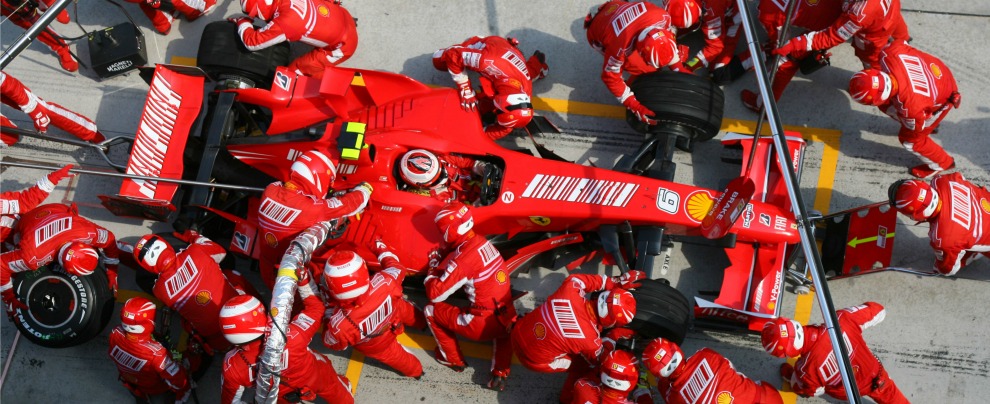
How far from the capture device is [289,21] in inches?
270

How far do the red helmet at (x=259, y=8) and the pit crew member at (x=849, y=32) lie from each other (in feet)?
13.6

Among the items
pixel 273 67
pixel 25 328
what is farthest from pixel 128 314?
pixel 273 67

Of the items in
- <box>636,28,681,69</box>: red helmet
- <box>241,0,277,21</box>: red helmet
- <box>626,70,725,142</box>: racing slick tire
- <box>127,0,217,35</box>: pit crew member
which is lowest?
<box>626,70,725,142</box>: racing slick tire

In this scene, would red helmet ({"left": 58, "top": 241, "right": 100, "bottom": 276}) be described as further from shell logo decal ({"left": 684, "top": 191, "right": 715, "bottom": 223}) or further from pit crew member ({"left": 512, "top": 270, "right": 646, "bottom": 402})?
shell logo decal ({"left": 684, "top": 191, "right": 715, "bottom": 223})

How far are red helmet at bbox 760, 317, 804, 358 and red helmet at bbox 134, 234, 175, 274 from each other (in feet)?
14.1

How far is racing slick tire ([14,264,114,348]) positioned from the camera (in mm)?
6363

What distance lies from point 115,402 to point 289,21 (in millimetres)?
3535

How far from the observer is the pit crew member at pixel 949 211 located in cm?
589

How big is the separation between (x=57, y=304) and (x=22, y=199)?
2.86 ft

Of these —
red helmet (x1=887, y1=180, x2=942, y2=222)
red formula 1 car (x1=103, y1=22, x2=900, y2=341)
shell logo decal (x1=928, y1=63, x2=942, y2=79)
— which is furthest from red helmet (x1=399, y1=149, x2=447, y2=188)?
shell logo decal (x1=928, y1=63, x2=942, y2=79)

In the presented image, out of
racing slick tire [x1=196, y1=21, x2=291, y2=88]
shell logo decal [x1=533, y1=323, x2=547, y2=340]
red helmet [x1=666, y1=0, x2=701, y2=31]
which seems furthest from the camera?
racing slick tire [x1=196, y1=21, x2=291, y2=88]

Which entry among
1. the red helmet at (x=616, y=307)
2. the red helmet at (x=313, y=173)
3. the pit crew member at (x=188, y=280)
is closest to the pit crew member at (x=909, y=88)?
the red helmet at (x=616, y=307)


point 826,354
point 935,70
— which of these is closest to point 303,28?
point 826,354

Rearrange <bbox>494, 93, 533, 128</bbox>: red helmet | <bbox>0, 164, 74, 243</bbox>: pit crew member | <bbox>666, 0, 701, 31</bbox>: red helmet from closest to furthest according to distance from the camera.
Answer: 1. <bbox>0, 164, 74, 243</bbox>: pit crew member
2. <bbox>494, 93, 533, 128</bbox>: red helmet
3. <bbox>666, 0, 701, 31</bbox>: red helmet
